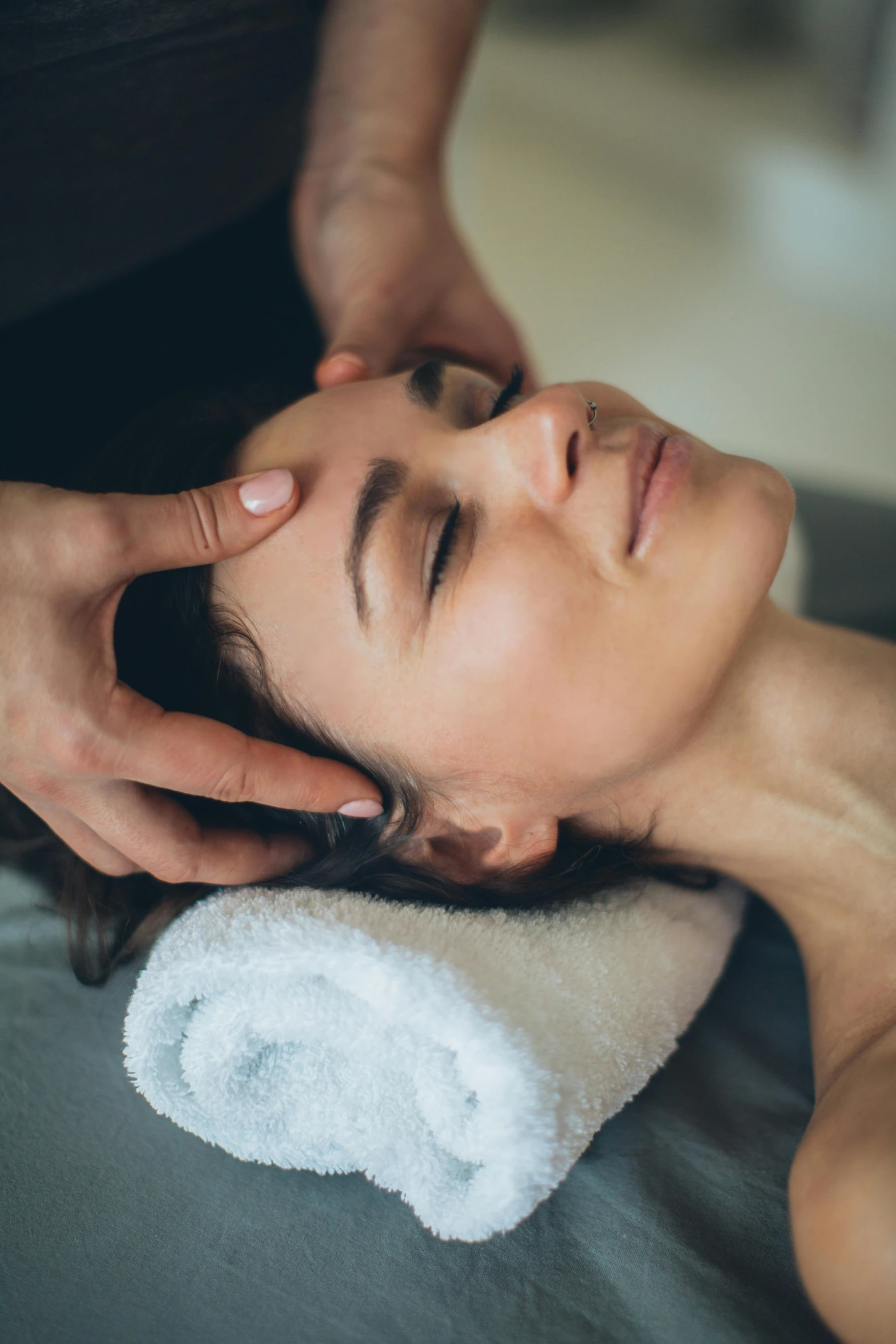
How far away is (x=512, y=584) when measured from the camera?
841 millimetres

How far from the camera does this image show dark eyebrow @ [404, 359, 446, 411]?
948 mm

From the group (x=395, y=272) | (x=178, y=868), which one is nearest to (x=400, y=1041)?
(x=178, y=868)

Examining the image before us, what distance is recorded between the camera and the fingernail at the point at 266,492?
34.0 inches

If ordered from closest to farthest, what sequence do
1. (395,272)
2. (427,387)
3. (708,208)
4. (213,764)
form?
1. (213,764)
2. (427,387)
3. (395,272)
4. (708,208)

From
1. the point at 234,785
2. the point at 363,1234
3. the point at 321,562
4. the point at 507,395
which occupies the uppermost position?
the point at 507,395

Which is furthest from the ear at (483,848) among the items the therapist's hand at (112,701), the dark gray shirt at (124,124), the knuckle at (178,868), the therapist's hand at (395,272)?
the dark gray shirt at (124,124)

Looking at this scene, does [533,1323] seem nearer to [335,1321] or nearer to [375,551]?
[335,1321]

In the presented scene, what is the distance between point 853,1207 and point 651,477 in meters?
0.65

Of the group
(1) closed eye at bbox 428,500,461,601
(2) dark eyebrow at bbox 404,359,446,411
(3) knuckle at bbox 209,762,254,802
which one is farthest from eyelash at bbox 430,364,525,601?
(3) knuckle at bbox 209,762,254,802

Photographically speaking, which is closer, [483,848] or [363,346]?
[483,848]

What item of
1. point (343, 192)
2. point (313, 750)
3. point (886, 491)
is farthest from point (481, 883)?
point (886, 491)

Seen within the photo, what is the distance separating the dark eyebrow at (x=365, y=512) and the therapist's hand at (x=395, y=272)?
41 centimetres

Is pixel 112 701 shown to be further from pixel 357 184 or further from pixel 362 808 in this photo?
pixel 357 184

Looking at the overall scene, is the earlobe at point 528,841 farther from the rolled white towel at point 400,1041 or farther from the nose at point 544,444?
the nose at point 544,444
